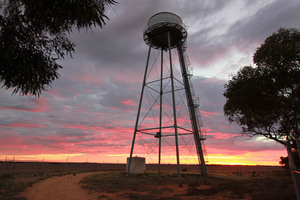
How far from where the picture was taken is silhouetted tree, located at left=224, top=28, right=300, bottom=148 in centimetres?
1388

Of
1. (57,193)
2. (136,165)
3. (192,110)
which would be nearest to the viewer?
(57,193)

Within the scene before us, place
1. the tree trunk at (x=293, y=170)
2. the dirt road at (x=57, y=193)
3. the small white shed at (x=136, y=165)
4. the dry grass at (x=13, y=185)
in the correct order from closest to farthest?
Answer: the tree trunk at (x=293, y=170) < the dirt road at (x=57, y=193) < the dry grass at (x=13, y=185) < the small white shed at (x=136, y=165)

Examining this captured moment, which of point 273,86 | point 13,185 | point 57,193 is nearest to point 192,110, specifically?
point 273,86

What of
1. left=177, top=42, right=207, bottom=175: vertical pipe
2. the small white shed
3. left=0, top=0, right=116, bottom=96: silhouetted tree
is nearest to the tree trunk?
left=0, top=0, right=116, bottom=96: silhouetted tree

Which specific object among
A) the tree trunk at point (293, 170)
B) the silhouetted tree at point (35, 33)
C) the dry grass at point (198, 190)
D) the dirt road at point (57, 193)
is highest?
the silhouetted tree at point (35, 33)

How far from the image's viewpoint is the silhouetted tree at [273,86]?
13.9 meters

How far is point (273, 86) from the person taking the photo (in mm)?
14852

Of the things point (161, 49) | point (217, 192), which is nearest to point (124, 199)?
point (217, 192)

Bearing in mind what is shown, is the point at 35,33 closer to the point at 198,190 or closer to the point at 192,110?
the point at 198,190

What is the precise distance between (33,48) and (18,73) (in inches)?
46.5

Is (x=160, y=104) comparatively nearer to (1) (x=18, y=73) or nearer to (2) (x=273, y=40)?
(2) (x=273, y=40)

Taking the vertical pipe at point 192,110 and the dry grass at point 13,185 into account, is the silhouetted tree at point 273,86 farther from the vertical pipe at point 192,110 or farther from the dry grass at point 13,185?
the dry grass at point 13,185

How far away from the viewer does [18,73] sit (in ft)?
26.0

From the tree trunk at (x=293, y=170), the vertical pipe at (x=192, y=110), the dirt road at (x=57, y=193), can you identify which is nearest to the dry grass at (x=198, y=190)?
the dirt road at (x=57, y=193)
